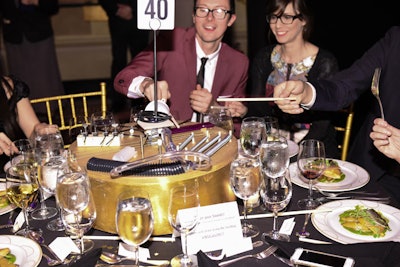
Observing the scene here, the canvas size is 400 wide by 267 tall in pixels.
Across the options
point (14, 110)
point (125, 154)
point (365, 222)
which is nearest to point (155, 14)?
point (125, 154)

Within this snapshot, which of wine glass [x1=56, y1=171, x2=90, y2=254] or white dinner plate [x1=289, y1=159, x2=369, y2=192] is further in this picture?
white dinner plate [x1=289, y1=159, x2=369, y2=192]

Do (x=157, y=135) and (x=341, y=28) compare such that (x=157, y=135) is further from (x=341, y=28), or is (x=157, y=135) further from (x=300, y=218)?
(x=341, y=28)

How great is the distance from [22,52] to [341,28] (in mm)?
3429

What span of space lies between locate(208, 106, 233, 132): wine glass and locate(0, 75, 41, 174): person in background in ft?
3.38

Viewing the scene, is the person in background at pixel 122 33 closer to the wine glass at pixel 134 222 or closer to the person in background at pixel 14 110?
the person in background at pixel 14 110

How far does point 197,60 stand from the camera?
307cm

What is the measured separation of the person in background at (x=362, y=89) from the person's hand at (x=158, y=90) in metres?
0.54

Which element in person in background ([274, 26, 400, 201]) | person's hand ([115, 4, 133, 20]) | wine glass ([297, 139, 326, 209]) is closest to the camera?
wine glass ([297, 139, 326, 209])

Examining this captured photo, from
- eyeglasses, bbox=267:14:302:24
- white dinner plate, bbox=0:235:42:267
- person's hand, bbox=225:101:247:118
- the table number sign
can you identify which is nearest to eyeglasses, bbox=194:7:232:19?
eyeglasses, bbox=267:14:302:24

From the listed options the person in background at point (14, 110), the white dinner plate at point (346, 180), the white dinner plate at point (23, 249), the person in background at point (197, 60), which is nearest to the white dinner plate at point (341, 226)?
the white dinner plate at point (346, 180)

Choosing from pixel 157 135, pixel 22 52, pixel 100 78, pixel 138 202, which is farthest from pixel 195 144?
pixel 100 78

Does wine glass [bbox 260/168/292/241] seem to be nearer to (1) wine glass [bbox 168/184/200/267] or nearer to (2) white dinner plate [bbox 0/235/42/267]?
(1) wine glass [bbox 168/184/200/267]

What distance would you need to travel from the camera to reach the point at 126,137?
2.05m

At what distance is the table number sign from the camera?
75.5 inches
